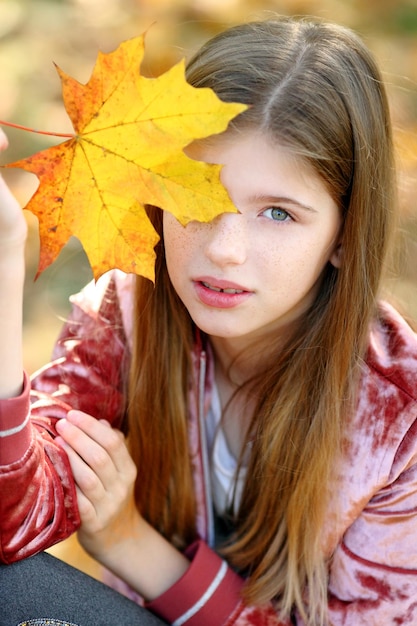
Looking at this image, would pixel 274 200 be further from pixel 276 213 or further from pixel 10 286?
pixel 10 286

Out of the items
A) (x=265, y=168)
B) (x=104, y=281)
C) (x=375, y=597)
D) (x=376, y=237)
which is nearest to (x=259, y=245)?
(x=265, y=168)

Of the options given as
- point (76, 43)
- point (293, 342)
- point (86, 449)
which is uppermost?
point (76, 43)

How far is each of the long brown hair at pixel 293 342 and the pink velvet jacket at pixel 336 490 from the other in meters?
0.03

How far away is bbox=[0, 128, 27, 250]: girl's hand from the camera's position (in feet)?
3.28

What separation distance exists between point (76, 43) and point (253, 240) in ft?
7.32

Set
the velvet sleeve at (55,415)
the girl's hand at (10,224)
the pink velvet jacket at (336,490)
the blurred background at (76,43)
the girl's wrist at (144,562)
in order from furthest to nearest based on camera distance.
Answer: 1. the blurred background at (76,43)
2. the girl's wrist at (144,562)
3. the pink velvet jacket at (336,490)
4. the velvet sleeve at (55,415)
5. the girl's hand at (10,224)

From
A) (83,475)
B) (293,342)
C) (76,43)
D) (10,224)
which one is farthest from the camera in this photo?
(76,43)

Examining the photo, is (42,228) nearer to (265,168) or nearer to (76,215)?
(76,215)

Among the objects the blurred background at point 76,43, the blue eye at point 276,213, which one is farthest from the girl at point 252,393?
the blurred background at point 76,43

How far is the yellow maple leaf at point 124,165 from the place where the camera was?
1022 millimetres

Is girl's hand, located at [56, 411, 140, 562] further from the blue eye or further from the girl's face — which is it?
the blue eye

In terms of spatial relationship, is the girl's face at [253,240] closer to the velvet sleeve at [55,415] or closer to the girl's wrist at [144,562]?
the velvet sleeve at [55,415]

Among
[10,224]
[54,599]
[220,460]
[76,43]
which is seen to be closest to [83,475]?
[54,599]

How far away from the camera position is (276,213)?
120 centimetres
